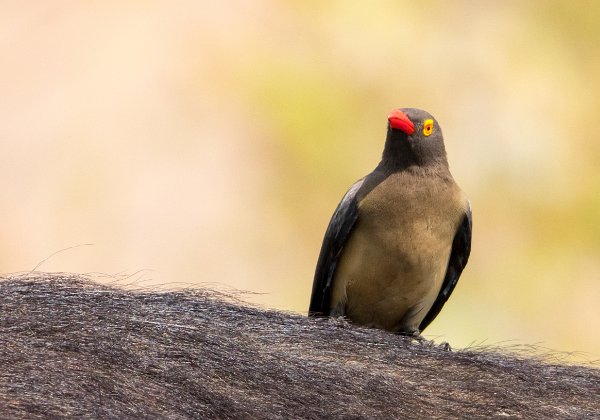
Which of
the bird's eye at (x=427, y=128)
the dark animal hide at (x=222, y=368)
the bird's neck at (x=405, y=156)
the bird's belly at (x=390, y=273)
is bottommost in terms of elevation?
the dark animal hide at (x=222, y=368)

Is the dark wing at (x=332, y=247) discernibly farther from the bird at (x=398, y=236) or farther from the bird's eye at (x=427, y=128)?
the bird's eye at (x=427, y=128)

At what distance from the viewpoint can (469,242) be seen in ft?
21.1

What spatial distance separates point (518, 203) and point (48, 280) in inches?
392

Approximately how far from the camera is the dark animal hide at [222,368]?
3.38 metres

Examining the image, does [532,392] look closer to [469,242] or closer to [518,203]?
[469,242]

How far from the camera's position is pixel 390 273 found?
→ 614 cm

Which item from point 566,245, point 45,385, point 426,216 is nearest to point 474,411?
point 45,385

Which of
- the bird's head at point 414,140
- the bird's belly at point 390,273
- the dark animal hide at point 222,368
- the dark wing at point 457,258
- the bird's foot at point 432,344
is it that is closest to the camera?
the dark animal hide at point 222,368

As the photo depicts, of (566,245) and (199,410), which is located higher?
(566,245)

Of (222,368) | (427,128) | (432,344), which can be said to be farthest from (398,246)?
(222,368)

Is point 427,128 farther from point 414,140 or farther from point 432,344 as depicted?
point 432,344

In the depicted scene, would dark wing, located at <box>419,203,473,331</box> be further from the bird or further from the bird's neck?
the bird's neck

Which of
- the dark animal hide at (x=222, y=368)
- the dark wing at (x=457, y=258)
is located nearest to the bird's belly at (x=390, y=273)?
the dark wing at (x=457, y=258)

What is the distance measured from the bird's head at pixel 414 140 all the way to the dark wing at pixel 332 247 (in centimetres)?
33
